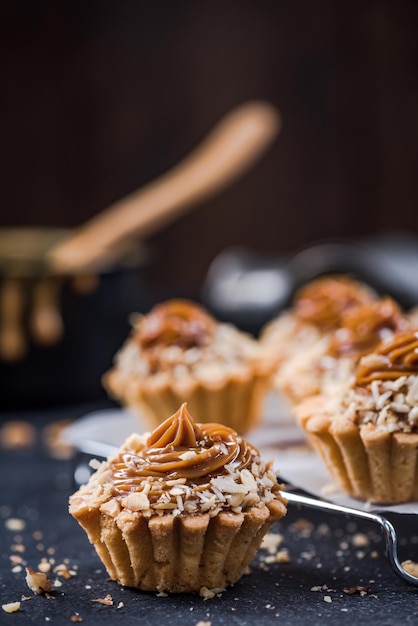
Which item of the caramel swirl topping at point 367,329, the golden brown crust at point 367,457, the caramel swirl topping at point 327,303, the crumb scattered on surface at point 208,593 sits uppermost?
the caramel swirl topping at point 367,329

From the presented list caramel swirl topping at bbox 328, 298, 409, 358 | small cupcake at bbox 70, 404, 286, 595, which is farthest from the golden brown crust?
caramel swirl topping at bbox 328, 298, 409, 358

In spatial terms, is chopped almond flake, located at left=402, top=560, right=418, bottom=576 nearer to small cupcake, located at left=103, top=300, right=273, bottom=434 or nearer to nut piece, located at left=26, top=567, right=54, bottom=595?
nut piece, located at left=26, top=567, right=54, bottom=595

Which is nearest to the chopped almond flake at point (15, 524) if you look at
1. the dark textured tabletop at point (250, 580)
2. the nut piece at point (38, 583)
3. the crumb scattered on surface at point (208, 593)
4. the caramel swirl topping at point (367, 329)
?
the dark textured tabletop at point (250, 580)

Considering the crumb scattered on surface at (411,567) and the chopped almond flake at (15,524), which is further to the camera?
the chopped almond flake at (15,524)

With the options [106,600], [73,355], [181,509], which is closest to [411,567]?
[181,509]

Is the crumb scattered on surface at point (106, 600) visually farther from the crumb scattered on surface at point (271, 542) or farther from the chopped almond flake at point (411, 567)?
the chopped almond flake at point (411, 567)

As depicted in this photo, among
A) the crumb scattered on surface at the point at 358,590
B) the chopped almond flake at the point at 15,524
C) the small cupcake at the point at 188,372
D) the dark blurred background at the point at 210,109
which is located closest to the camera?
the crumb scattered on surface at the point at 358,590
